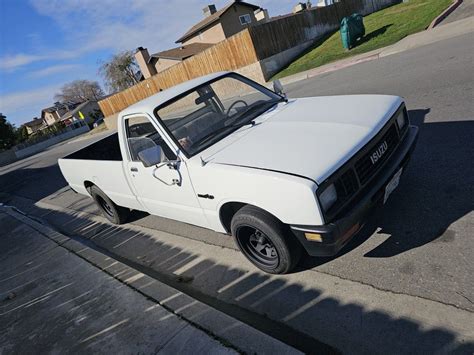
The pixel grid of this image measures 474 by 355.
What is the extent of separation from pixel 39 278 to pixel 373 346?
4.61 metres

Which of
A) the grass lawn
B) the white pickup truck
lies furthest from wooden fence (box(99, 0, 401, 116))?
the white pickup truck

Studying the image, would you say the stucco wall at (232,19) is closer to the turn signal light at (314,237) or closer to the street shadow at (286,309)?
the street shadow at (286,309)

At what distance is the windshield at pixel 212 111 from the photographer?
3789 mm

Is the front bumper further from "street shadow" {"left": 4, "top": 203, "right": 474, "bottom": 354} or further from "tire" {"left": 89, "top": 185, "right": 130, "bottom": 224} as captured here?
"tire" {"left": 89, "top": 185, "right": 130, "bottom": 224}

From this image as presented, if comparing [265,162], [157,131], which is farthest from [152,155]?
[265,162]

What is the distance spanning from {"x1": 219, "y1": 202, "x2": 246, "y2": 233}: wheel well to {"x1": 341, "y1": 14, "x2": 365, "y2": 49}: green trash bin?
53.5ft

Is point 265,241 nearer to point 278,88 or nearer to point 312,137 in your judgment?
point 312,137

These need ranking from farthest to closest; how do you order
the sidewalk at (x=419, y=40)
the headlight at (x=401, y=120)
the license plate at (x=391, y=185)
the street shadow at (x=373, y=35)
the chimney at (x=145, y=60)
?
the chimney at (x=145, y=60), the street shadow at (x=373, y=35), the sidewalk at (x=419, y=40), the headlight at (x=401, y=120), the license plate at (x=391, y=185)

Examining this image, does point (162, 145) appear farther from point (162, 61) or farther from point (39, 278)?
point (162, 61)

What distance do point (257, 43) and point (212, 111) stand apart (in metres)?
17.1

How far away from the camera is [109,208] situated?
645 cm

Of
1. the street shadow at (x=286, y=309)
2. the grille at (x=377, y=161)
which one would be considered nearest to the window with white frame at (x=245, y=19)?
the street shadow at (x=286, y=309)

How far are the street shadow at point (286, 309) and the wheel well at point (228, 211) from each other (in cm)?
58

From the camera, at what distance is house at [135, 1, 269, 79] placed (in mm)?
41688
